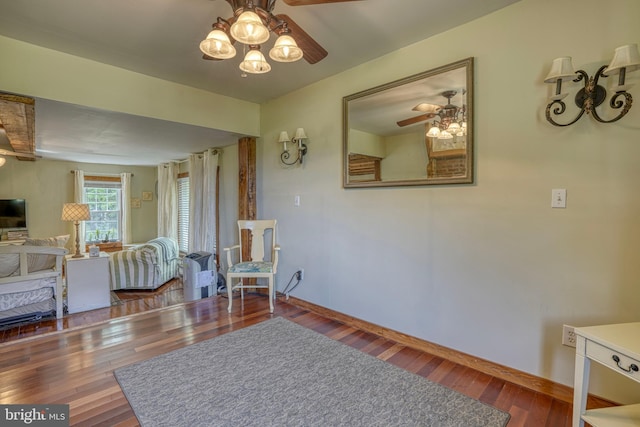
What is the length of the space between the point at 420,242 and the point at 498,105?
3.63 ft

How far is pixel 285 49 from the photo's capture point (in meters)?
1.57

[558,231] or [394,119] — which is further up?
[394,119]

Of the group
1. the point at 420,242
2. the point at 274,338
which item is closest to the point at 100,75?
the point at 274,338

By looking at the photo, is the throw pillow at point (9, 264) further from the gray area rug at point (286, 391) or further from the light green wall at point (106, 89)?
the gray area rug at point (286, 391)

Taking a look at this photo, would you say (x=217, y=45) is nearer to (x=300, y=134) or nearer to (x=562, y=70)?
(x=300, y=134)

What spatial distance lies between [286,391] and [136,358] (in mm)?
1237

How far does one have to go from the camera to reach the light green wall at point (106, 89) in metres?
2.28

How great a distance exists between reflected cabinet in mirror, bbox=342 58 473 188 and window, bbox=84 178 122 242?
665cm

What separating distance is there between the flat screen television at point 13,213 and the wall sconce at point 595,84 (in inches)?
320

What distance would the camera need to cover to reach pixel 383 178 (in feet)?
8.39

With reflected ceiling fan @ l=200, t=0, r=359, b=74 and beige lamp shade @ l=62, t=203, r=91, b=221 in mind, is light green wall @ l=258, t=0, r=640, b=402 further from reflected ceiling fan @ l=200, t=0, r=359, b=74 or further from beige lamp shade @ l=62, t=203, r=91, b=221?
beige lamp shade @ l=62, t=203, r=91, b=221

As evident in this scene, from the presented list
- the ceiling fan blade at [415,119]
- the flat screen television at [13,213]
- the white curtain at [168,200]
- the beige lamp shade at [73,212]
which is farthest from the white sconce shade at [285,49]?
the flat screen television at [13,213]

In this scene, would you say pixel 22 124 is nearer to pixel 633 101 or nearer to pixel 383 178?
pixel 383 178

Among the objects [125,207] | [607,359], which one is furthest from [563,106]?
[125,207]
